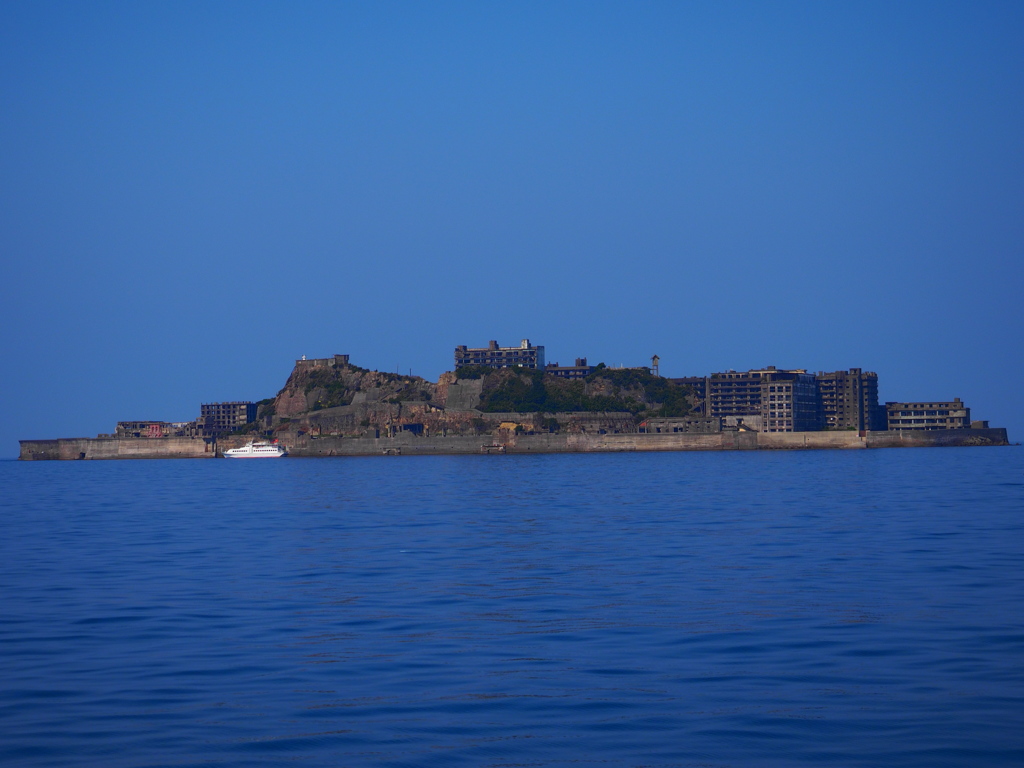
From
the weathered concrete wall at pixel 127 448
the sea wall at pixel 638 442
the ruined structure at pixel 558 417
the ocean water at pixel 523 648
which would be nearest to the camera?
the ocean water at pixel 523 648

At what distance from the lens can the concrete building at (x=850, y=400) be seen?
174m

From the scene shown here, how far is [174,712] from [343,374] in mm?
187567

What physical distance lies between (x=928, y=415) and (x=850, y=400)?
38.3 ft

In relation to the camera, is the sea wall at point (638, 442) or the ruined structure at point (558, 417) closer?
the sea wall at point (638, 442)

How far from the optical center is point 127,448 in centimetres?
17300

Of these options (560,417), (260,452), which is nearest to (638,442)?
(560,417)

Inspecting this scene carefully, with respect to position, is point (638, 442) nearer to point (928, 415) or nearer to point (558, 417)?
point (558, 417)

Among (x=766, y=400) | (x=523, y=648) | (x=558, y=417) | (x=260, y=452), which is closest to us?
(x=523, y=648)

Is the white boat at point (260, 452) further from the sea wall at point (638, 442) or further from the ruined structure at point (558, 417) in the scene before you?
the sea wall at point (638, 442)

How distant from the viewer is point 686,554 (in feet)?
72.0

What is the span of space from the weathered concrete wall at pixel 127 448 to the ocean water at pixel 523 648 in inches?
5803

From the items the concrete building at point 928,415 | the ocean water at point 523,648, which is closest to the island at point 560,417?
the concrete building at point 928,415

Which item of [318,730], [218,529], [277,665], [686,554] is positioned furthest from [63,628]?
[218,529]

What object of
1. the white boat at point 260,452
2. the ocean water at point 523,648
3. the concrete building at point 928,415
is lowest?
the white boat at point 260,452
